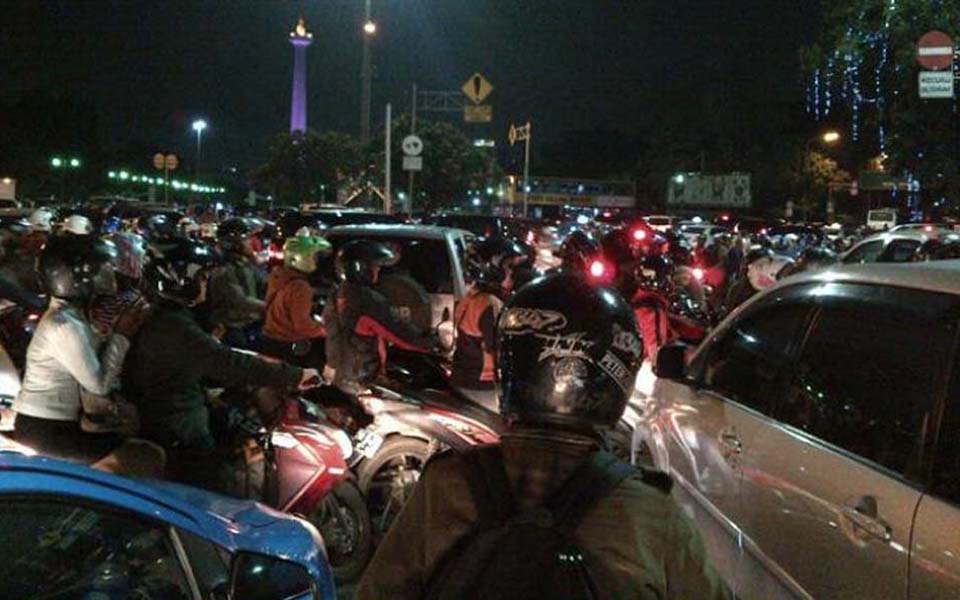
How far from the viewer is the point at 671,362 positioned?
4746mm

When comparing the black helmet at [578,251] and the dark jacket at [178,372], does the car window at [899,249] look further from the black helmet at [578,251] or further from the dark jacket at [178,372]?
the dark jacket at [178,372]

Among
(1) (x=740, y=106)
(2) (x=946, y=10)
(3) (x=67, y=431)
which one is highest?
(1) (x=740, y=106)

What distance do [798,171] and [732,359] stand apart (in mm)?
69840

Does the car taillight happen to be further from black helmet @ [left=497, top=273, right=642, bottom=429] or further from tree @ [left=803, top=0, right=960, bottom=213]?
tree @ [left=803, top=0, right=960, bottom=213]

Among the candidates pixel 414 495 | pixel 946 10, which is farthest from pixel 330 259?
pixel 946 10

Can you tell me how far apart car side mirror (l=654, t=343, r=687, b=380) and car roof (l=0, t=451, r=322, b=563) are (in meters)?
1.91

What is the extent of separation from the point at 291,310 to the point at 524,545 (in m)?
5.85

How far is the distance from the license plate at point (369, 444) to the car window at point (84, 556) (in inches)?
120

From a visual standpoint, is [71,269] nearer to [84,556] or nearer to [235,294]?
[84,556]

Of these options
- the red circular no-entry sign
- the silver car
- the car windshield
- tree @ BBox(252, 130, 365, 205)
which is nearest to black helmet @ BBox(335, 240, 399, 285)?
the silver car

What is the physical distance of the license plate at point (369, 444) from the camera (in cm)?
605

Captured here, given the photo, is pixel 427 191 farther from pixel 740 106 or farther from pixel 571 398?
pixel 571 398

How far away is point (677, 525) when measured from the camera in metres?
1.81

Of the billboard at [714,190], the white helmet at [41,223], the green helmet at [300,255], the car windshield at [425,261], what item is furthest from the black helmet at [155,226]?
the billboard at [714,190]
